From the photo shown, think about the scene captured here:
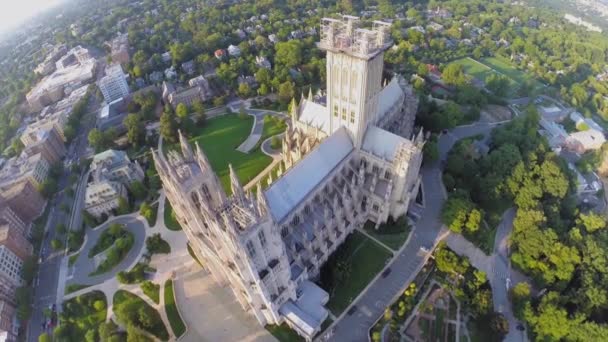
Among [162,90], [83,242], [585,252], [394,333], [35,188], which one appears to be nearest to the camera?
[394,333]

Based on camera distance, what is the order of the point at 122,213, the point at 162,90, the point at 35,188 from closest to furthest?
the point at 122,213 → the point at 35,188 → the point at 162,90

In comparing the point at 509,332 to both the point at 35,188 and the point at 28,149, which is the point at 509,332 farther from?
the point at 28,149

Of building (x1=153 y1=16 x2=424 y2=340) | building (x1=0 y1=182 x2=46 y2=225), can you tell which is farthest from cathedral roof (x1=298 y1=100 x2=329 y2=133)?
building (x1=0 y1=182 x2=46 y2=225)

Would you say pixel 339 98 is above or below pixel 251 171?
above

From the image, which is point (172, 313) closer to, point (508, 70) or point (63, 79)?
point (63, 79)

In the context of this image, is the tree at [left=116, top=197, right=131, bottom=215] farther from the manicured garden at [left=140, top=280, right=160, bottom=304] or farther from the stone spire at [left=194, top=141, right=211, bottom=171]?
the stone spire at [left=194, top=141, right=211, bottom=171]

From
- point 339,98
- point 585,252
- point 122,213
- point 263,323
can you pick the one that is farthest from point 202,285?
point 585,252

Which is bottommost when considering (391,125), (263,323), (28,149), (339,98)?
(263,323)
